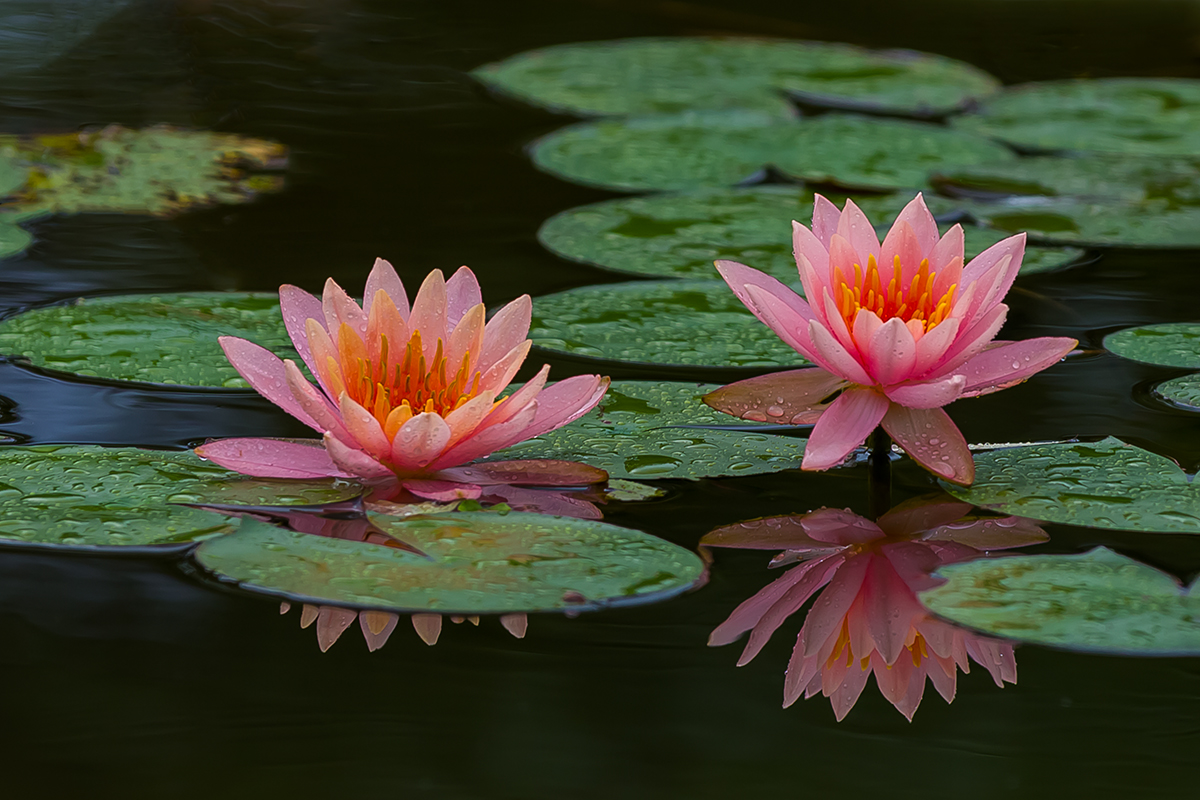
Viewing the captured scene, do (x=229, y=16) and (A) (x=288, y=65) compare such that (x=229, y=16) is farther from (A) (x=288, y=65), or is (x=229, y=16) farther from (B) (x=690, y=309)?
(B) (x=690, y=309)

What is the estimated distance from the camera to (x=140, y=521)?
4.49 feet

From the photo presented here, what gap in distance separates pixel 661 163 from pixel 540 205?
1.25 ft

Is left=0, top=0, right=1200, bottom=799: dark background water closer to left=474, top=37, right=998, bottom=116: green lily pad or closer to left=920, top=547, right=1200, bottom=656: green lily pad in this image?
left=920, top=547, right=1200, bottom=656: green lily pad

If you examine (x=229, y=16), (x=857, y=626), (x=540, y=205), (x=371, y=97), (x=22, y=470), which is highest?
(x=229, y=16)

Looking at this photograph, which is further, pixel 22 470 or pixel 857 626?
pixel 22 470

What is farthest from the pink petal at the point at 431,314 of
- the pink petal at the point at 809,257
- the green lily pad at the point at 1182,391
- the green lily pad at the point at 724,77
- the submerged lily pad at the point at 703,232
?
the green lily pad at the point at 724,77

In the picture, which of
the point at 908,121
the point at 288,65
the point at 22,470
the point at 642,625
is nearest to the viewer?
the point at 642,625

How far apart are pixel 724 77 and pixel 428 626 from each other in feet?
9.52

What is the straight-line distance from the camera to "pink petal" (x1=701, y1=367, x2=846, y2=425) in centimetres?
154

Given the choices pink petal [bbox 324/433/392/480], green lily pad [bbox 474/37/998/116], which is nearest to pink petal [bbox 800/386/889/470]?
pink petal [bbox 324/433/392/480]

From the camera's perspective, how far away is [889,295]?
149 centimetres

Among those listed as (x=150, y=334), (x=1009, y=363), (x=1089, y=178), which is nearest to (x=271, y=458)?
(x=150, y=334)

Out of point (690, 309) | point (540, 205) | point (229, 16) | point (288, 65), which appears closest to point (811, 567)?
point (690, 309)

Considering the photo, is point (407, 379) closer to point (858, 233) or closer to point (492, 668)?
point (492, 668)
